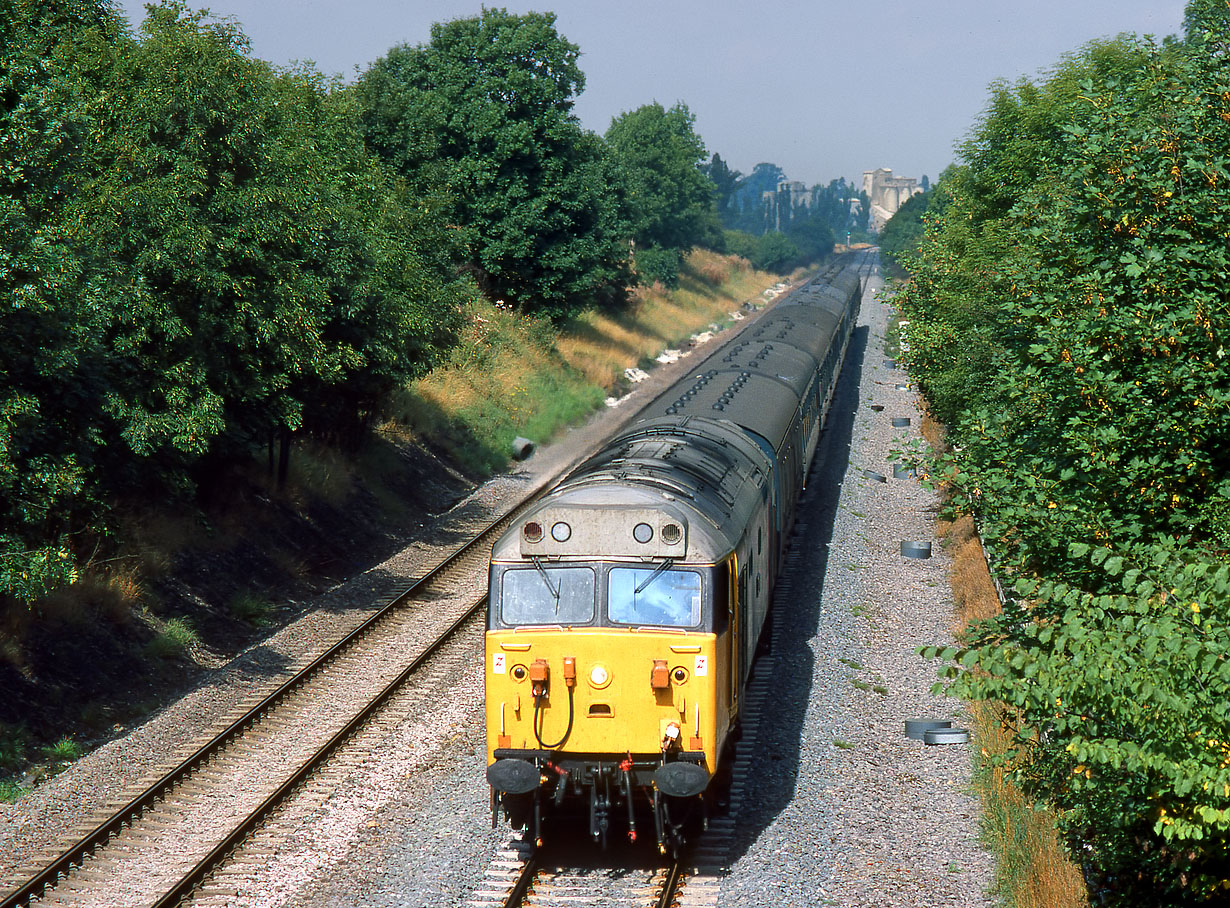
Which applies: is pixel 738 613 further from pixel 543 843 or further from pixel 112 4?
pixel 112 4

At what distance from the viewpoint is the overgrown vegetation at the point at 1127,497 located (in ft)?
23.7

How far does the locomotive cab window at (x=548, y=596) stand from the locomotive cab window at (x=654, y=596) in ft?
0.79

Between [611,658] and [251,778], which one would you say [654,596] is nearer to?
[611,658]

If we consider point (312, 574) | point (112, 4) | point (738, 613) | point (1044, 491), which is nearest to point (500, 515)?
point (312, 574)

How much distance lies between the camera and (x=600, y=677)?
37.0 ft

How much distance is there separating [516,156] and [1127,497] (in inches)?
1420

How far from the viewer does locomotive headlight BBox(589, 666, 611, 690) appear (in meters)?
11.3

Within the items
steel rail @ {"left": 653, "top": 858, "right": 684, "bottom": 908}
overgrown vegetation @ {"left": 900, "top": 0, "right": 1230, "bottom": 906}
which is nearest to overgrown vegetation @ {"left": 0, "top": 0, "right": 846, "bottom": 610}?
steel rail @ {"left": 653, "top": 858, "right": 684, "bottom": 908}

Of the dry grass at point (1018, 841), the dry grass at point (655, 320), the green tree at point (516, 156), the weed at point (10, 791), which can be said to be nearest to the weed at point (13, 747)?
the weed at point (10, 791)

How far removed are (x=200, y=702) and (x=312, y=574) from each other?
6.75 metres

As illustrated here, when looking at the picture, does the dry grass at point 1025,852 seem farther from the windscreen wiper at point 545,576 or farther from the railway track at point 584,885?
the windscreen wiper at point 545,576

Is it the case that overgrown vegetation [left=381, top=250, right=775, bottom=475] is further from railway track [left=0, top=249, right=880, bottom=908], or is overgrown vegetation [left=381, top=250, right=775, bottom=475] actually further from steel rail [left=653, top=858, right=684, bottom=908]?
steel rail [left=653, top=858, right=684, bottom=908]

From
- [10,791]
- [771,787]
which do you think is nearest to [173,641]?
[10,791]

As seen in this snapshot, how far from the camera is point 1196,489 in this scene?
10.0 meters
